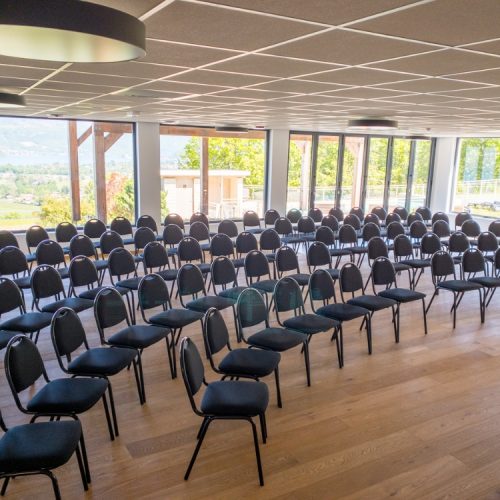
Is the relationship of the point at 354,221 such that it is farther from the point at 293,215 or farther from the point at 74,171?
the point at 74,171

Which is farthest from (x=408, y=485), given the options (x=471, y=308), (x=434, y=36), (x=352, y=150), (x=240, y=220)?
(x=352, y=150)

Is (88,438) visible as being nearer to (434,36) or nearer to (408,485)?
(408,485)

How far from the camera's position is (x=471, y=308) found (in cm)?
724

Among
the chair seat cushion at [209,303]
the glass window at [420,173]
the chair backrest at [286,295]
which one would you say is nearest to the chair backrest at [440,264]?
the chair backrest at [286,295]

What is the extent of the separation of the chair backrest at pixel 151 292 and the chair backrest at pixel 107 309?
425 millimetres

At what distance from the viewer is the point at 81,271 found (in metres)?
5.78

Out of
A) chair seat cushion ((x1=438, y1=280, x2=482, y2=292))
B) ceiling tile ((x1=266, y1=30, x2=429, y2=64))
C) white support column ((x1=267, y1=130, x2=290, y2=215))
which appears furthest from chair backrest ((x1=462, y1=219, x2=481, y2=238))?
ceiling tile ((x1=266, y1=30, x2=429, y2=64))

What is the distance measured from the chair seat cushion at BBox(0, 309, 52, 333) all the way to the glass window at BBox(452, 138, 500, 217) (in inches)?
468

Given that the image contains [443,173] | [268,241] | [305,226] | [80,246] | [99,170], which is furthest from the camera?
[443,173]

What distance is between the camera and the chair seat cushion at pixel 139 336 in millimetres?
4262

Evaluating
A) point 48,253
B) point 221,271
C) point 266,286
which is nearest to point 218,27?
point 221,271

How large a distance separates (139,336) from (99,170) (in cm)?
688

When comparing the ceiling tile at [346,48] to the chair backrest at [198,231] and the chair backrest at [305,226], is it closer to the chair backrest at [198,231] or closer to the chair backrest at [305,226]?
the chair backrest at [198,231]

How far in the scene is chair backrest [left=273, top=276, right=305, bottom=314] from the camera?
4965 millimetres
